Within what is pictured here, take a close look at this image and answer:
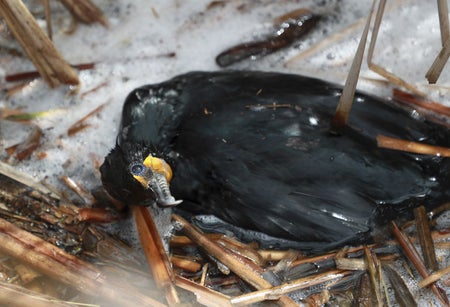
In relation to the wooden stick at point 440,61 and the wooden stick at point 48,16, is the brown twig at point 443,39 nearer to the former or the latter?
the wooden stick at point 440,61

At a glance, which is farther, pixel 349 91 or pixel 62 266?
pixel 62 266

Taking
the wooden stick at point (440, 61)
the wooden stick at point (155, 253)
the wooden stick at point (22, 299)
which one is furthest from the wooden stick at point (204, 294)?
the wooden stick at point (440, 61)

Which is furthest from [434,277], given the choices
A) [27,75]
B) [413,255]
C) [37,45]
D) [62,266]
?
[27,75]

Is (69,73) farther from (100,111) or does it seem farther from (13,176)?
(13,176)

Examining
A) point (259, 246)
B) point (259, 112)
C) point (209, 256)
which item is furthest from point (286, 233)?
point (259, 112)

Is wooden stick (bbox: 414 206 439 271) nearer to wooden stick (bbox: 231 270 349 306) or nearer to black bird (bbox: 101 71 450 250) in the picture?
black bird (bbox: 101 71 450 250)

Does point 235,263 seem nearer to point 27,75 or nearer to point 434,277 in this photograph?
point 434,277

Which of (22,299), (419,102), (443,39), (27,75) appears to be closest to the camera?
(22,299)
